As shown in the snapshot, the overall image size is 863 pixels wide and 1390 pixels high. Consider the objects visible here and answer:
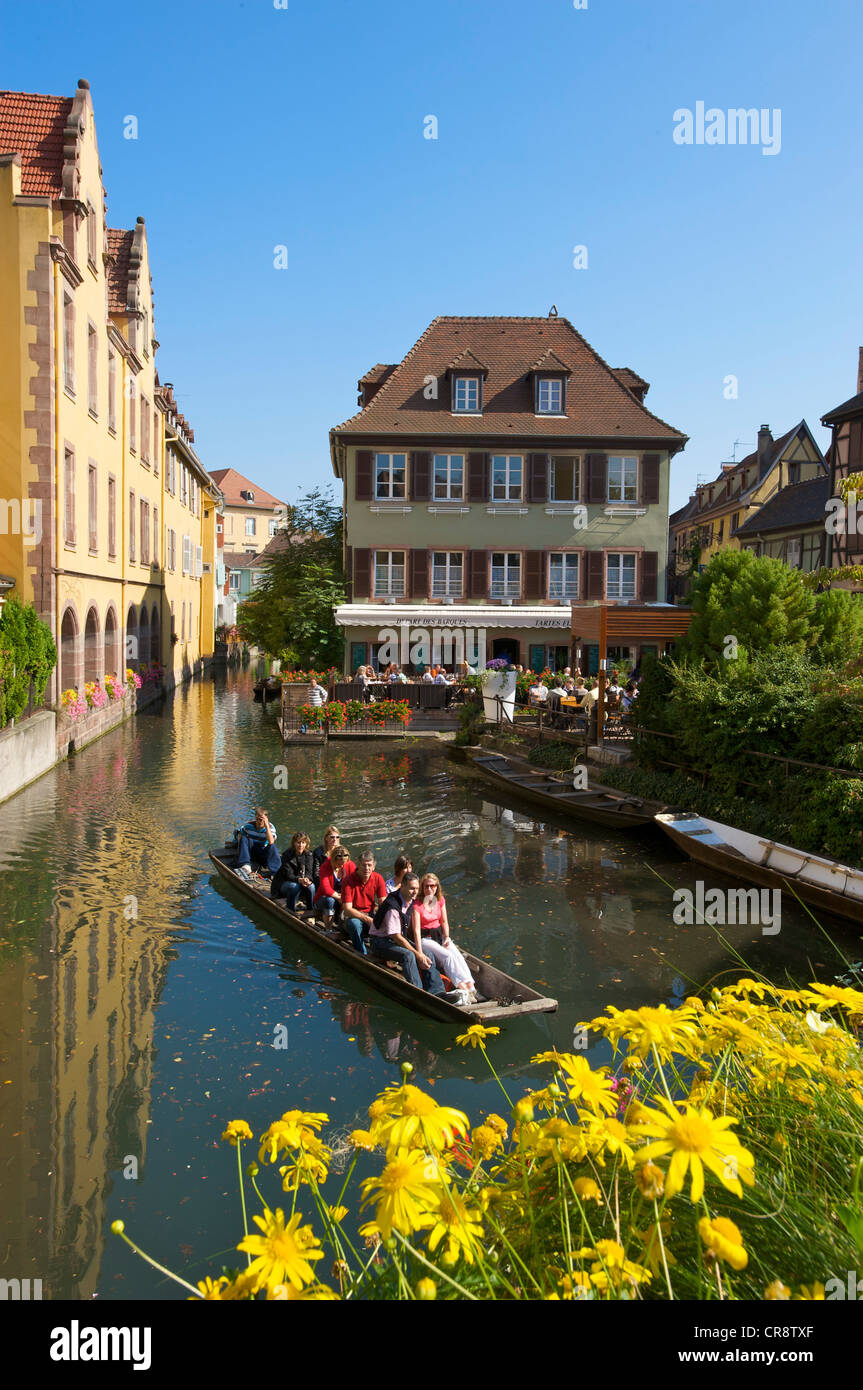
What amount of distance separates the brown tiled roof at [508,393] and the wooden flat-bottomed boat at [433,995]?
2502 centimetres

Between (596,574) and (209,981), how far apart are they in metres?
27.1

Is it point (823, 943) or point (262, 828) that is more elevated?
point (262, 828)

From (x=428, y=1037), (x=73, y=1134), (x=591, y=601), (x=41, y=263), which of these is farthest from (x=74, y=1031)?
(x=591, y=601)

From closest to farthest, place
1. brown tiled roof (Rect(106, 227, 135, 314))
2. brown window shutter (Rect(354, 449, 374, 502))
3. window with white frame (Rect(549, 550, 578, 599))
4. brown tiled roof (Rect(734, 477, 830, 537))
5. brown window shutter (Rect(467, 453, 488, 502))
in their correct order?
brown tiled roof (Rect(106, 227, 135, 314)) < brown window shutter (Rect(354, 449, 374, 502)) < brown window shutter (Rect(467, 453, 488, 502)) < window with white frame (Rect(549, 550, 578, 599)) < brown tiled roof (Rect(734, 477, 830, 537))

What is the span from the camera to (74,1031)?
29.4 ft

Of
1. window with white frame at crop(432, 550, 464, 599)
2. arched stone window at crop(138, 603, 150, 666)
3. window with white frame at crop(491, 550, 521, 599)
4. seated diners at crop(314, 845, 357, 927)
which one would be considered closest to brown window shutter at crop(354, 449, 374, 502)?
window with white frame at crop(432, 550, 464, 599)

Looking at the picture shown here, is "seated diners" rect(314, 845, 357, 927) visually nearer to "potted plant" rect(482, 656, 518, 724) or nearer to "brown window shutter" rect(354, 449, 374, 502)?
"potted plant" rect(482, 656, 518, 724)

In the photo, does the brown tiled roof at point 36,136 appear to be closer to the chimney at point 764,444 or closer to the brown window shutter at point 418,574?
the brown window shutter at point 418,574

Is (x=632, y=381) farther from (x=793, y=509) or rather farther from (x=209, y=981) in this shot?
(x=209, y=981)

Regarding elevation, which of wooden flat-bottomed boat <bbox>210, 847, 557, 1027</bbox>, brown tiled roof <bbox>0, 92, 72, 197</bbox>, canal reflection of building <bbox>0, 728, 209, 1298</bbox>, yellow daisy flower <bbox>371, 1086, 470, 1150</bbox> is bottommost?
canal reflection of building <bbox>0, 728, 209, 1298</bbox>

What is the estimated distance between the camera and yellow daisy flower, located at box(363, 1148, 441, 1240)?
7.16ft

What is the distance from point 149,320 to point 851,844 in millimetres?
32142

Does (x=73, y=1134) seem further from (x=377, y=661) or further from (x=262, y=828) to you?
(x=377, y=661)

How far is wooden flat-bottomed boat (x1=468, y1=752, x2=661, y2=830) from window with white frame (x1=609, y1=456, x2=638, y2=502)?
1482 centimetres
